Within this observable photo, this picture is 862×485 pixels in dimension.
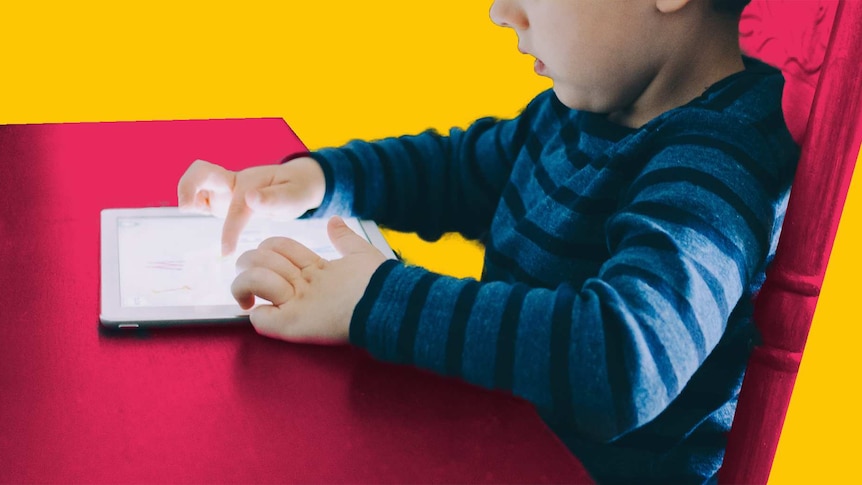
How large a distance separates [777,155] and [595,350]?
0.21 m

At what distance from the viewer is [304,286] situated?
0.75 m

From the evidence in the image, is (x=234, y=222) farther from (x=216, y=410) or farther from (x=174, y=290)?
(x=216, y=410)

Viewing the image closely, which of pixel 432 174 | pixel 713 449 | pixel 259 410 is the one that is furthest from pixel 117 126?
pixel 713 449

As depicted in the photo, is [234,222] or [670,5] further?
[234,222]

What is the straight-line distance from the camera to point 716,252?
66 centimetres

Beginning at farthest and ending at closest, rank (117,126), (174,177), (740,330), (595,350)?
(117,126)
(174,177)
(740,330)
(595,350)

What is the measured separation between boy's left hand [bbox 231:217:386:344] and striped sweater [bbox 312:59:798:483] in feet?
0.07

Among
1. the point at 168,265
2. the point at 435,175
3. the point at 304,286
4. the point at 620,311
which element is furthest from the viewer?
the point at 435,175

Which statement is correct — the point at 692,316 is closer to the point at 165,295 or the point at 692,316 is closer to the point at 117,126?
the point at 165,295

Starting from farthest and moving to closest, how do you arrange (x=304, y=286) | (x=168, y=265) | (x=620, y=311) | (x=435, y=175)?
(x=435, y=175) < (x=168, y=265) < (x=304, y=286) < (x=620, y=311)

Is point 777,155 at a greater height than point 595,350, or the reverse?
point 777,155

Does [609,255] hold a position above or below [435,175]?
below

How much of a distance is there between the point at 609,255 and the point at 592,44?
0.58ft

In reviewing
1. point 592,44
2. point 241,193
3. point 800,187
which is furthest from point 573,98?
point 241,193
